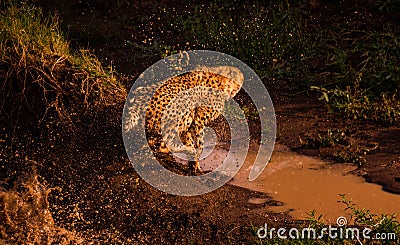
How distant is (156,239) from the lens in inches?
159

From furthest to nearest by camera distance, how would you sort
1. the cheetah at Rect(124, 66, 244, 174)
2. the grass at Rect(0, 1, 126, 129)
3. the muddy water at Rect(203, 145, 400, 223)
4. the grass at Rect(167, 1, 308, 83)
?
1. the grass at Rect(167, 1, 308, 83)
2. the grass at Rect(0, 1, 126, 129)
3. the cheetah at Rect(124, 66, 244, 174)
4. the muddy water at Rect(203, 145, 400, 223)

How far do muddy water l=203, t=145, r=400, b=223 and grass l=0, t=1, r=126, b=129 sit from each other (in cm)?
122

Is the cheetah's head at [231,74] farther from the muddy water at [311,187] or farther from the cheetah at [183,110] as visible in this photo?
the muddy water at [311,187]

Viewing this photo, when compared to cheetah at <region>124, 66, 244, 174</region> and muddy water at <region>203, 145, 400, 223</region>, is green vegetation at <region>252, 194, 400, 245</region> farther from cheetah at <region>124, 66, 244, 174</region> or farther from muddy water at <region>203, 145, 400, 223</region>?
cheetah at <region>124, 66, 244, 174</region>

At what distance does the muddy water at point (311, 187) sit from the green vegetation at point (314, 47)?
3.15ft

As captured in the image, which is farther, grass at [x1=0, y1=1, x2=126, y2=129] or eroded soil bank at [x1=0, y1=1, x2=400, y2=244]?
Answer: grass at [x1=0, y1=1, x2=126, y2=129]

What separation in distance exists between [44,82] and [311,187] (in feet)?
7.92

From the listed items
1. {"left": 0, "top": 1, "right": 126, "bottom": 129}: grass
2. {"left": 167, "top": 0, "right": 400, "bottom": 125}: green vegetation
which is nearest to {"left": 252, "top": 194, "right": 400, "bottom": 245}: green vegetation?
{"left": 167, "top": 0, "right": 400, "bottom": 125}: green vegetation

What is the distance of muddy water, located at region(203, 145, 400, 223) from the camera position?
14.2ft

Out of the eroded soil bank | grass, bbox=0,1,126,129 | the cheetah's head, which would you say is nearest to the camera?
the eroded soil bank

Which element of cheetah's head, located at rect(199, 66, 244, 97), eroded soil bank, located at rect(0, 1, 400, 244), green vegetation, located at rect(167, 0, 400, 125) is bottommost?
eroded soil bank, located at rect(0, 1, 400, 244)

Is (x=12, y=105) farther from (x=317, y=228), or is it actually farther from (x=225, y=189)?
(x=317, y=228)

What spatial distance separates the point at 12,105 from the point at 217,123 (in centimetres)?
181

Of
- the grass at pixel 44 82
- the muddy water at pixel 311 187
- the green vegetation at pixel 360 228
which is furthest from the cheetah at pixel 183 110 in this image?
the green vegetation at pixel 360 228
